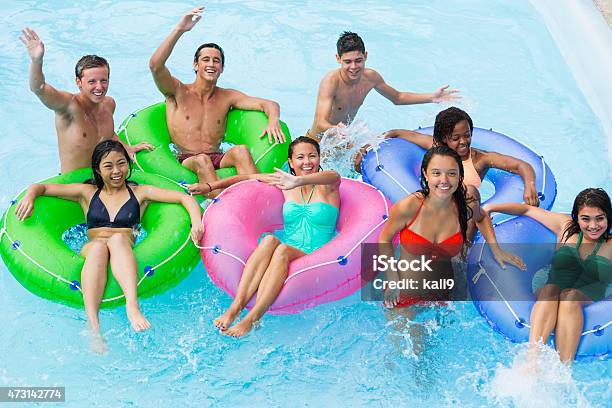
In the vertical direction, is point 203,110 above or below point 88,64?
below

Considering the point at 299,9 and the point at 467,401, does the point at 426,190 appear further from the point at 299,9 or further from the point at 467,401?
the point at 299,9

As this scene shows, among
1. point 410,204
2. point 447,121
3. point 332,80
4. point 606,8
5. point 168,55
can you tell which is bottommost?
point 410,204

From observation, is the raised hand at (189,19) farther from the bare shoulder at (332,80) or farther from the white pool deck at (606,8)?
the white pool deck at (606,8)

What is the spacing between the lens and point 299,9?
27.4 ft

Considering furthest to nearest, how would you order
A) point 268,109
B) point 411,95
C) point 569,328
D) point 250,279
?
point 411,95, point 268,109, point 250,279, point 569,328

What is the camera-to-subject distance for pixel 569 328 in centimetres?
393

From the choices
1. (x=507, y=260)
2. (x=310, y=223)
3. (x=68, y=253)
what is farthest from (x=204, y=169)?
(x=507, y=260)

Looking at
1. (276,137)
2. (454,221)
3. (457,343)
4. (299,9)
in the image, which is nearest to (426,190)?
(454,221)

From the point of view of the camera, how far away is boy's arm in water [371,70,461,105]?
5582mm

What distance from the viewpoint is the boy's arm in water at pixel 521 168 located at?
4694mm

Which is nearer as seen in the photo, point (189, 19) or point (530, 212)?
point (530, 212)

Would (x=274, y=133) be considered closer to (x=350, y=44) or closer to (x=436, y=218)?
(x=350, y=44)

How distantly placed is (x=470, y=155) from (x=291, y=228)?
1.28 m

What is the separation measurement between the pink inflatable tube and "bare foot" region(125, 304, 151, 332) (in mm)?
451
